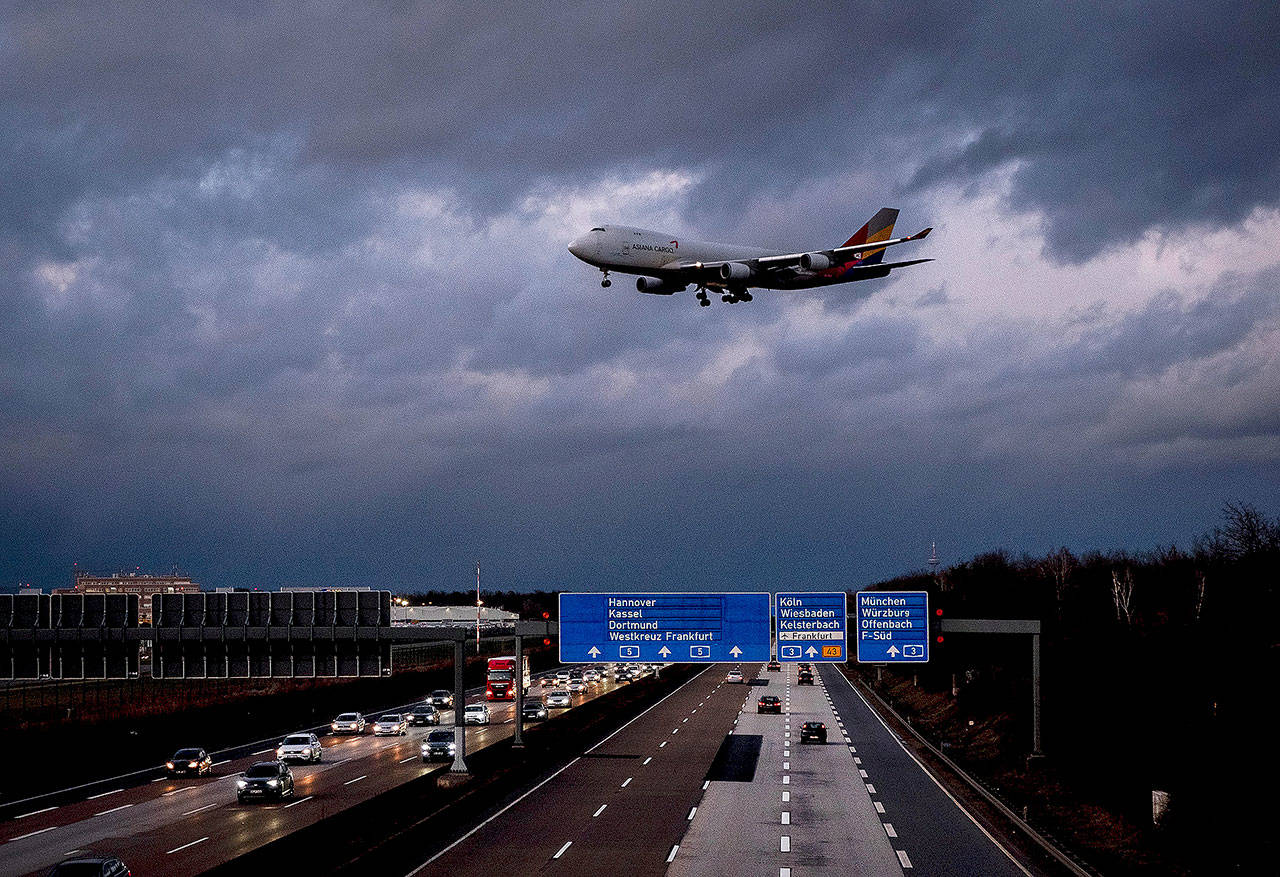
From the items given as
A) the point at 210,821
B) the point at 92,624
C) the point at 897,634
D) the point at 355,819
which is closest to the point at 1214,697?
the point at 897,634

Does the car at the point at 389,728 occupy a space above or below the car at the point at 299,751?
below

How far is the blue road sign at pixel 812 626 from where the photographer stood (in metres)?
43.5

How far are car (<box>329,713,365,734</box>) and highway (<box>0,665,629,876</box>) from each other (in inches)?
427

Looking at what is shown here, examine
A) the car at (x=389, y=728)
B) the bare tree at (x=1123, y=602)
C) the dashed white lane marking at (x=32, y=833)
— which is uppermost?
the bare tree at (x=1123, y=602)

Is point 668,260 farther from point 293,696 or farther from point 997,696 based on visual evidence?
point 293,696

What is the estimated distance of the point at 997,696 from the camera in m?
73.1

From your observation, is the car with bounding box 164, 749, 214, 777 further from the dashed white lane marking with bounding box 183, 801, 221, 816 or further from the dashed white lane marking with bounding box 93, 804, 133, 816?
the dashed white lane marking with bounding box 183, 801, 221, 816

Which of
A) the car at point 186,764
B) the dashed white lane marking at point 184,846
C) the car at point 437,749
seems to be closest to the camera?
the dashed white lane marking at point 184,846

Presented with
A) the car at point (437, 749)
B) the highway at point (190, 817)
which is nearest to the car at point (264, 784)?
the highway at point (190, 817)

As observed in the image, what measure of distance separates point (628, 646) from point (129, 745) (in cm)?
2938

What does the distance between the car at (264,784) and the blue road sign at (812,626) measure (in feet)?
62.2

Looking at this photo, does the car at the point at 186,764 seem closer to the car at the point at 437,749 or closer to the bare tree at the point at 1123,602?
the car at the point at 437,749

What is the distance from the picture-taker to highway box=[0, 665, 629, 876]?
105 ft

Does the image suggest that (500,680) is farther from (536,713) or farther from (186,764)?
(186,764)
